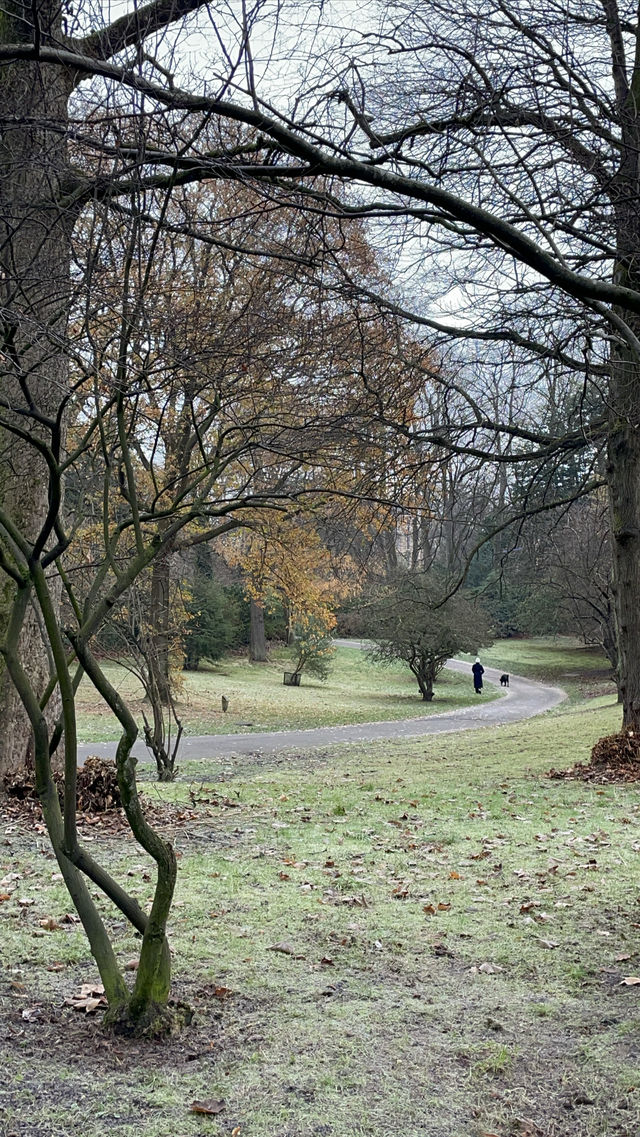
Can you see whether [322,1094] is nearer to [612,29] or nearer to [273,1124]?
[273,1124]

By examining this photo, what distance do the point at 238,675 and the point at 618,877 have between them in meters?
31.6

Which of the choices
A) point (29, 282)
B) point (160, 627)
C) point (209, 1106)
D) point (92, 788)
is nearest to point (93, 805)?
point (92, 788)

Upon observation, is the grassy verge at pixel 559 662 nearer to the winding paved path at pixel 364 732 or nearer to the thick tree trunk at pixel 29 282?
the winding paved path at pixel 364 732

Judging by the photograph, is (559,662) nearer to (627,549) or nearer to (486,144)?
(627,549)

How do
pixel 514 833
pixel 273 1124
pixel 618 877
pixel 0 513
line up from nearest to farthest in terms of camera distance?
pixel 273 1124, pixel 0 513, pixel 618 877, pixel 514 833

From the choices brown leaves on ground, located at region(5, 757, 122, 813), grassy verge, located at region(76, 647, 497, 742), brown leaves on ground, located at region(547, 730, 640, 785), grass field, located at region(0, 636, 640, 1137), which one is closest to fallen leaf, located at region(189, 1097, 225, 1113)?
grass field, located at region(0, 636, 640, 1137)

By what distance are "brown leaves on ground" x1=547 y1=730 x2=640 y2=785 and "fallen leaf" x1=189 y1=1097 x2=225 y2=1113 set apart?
348 inches

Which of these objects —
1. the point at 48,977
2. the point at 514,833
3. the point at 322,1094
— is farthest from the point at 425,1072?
the point at 514,833

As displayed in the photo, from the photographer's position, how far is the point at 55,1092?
3354mm

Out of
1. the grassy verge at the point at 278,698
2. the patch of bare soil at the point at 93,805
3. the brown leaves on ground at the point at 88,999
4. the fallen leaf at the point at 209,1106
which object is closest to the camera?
the fallen leaf at the point at 209,1106

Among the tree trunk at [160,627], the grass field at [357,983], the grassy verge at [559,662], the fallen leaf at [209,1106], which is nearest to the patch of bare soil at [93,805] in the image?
the grass field at [357,983]

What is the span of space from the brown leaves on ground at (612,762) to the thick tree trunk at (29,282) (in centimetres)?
652

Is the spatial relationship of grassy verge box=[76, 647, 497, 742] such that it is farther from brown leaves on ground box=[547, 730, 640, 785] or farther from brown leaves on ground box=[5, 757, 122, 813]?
brown leaves on ground box=[547, 730, 640, 785]

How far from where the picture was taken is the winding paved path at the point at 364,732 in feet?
58.9
